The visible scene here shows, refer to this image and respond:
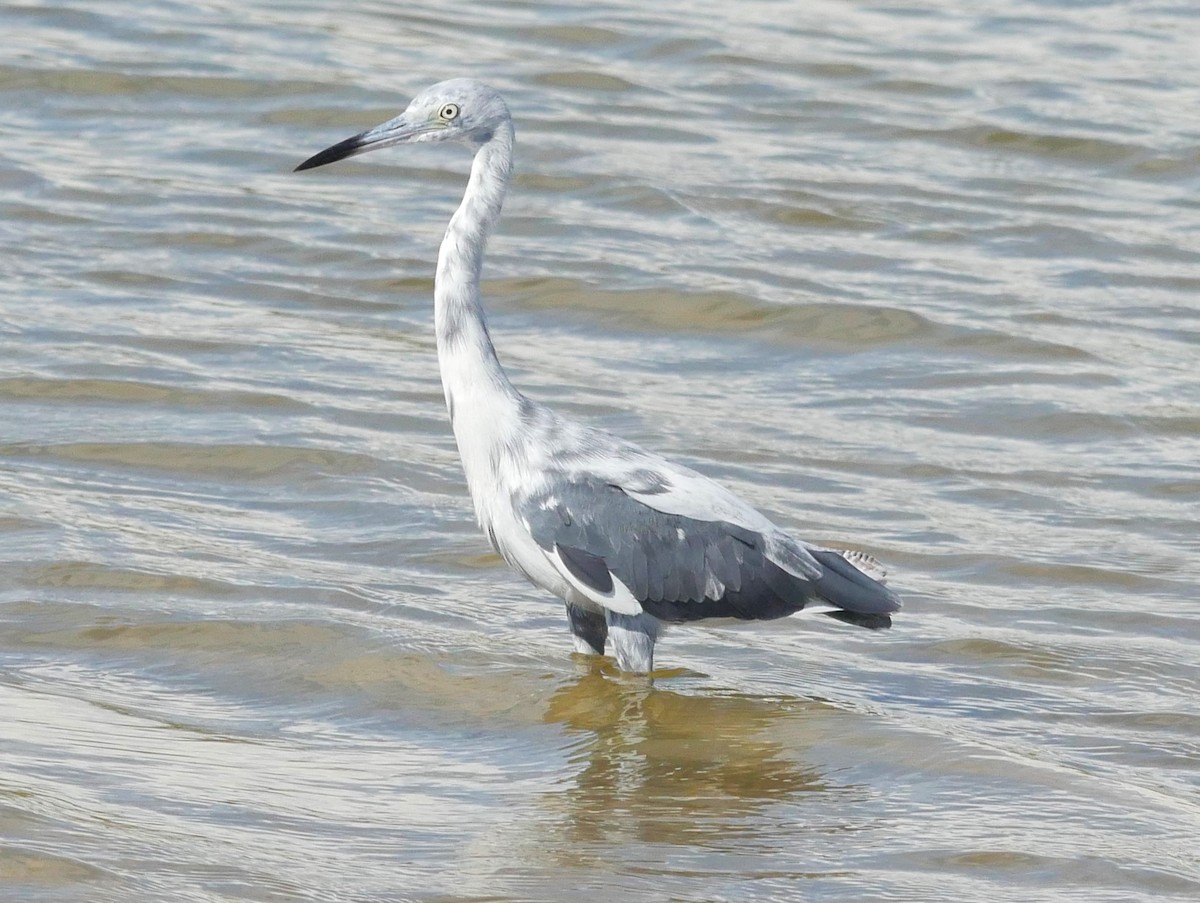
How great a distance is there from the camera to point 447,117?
22.7ft

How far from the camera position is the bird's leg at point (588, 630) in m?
6.66

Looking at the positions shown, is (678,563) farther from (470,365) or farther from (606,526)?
(470,365)

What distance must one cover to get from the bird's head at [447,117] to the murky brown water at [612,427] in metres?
1.63

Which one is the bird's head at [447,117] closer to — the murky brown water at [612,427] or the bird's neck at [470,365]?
the bird's neck at [470,365]

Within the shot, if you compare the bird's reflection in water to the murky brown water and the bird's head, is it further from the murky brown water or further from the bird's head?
the bird's head

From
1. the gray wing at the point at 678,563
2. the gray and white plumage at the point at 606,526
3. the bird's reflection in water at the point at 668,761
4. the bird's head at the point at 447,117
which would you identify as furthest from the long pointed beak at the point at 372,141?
the bird's reflection in water at the point at 668,761

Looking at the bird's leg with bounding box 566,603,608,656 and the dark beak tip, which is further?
the dark beak tip

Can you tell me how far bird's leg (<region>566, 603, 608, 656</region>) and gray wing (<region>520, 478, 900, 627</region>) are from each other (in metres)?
0.27

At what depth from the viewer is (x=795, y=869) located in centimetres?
498

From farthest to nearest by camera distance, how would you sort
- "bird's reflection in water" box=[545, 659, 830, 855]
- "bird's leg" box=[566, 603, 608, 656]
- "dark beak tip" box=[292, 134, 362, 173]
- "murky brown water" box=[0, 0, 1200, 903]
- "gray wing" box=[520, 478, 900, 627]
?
"dark beak tip" box=[292, 134, 362, 173] < "bird's leg" box=[566, 603, 608, 656] < "gray wing" box=[520, 478, 900, 627] < "bird's reflection in water" box=[545, 659, 830, 855] < "murky brown water" box=[0, 0, 1200, 903]

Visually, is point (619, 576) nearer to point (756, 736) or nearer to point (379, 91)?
point (756, 736)

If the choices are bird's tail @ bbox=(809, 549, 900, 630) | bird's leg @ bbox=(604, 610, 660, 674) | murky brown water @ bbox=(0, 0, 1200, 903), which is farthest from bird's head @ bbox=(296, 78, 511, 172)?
bird's tail @ bbox=(809, 549, 900, 630)

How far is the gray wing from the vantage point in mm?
6375

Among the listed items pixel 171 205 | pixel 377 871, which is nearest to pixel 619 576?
pixel 377 871
